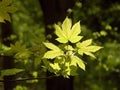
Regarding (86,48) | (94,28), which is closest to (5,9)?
(86,48)

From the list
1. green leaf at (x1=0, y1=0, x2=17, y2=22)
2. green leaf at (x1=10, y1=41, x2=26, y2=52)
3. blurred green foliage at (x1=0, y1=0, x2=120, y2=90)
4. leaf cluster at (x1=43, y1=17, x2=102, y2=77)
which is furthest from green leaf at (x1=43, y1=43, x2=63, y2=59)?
blurred green foliage at (x1=0, y1=0, x2=120, y2=90)

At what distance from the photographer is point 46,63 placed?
1.74 m

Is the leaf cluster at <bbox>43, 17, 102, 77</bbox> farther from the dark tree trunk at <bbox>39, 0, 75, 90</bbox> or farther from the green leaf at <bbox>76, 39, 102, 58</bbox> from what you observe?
the dark tree trunk at <bbox>39, 0, 75, 90</bbox>

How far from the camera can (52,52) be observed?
158 centimetres

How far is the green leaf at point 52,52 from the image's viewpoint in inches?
62.0

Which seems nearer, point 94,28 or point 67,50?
point 67,50

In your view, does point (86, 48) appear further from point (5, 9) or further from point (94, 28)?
point (94, 28)

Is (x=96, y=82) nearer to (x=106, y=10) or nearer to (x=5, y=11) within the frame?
(x=106, y=10)

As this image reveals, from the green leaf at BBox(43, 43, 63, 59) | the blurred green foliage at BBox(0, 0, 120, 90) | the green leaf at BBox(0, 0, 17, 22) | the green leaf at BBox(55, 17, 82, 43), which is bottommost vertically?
the green leaf at BBox(43, 43, 63, 59)

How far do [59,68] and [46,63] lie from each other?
0.07 meters

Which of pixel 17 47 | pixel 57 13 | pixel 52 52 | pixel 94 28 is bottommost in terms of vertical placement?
pixel 52 52

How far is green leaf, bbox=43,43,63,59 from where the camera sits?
62.0 inches

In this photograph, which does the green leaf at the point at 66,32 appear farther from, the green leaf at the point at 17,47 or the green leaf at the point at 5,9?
the green leaf at the point at 17,47

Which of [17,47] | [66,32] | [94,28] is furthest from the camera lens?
[94,28]
